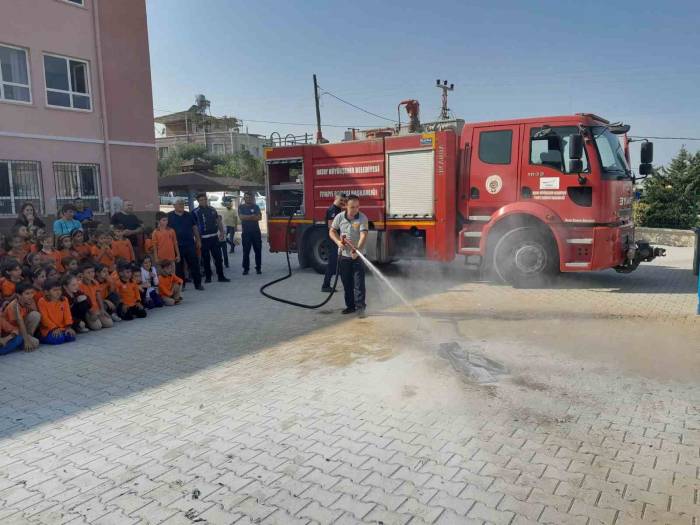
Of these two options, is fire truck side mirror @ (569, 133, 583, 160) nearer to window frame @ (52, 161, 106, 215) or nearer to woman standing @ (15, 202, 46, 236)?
woman standing @ (15, 202, 46, 236)

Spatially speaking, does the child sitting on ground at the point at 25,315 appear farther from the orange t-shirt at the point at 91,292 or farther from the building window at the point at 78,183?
the building window at the point at 78,183

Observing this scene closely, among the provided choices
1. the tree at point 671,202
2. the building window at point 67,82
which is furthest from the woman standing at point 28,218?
the tree at point 671,202

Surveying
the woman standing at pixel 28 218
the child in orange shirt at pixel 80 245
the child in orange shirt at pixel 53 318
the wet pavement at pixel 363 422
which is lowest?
the wet pavement at pixel 363 422

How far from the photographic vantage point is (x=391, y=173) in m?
10.5

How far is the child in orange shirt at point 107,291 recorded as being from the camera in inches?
301

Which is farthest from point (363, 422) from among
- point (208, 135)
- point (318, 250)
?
point (208, 135)

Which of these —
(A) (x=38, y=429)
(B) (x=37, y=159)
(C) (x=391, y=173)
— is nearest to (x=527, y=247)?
(C) (x=391, y=173)

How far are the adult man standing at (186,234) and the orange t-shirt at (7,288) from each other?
3562 mm

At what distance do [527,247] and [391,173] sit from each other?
3.00 meters

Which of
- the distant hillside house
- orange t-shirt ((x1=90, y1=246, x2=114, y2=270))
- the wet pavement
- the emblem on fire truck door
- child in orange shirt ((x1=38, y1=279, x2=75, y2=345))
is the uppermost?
the distant hillside house

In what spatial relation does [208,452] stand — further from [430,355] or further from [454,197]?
[454,197]

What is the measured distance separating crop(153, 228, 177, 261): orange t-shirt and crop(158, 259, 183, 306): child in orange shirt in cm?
53

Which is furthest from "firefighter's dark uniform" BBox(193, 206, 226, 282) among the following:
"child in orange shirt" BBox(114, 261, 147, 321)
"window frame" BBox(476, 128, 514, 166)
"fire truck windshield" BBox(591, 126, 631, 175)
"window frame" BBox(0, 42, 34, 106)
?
"window frame" BBox(0, 42, 34, 106)

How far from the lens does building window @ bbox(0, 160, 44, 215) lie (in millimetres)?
14156
